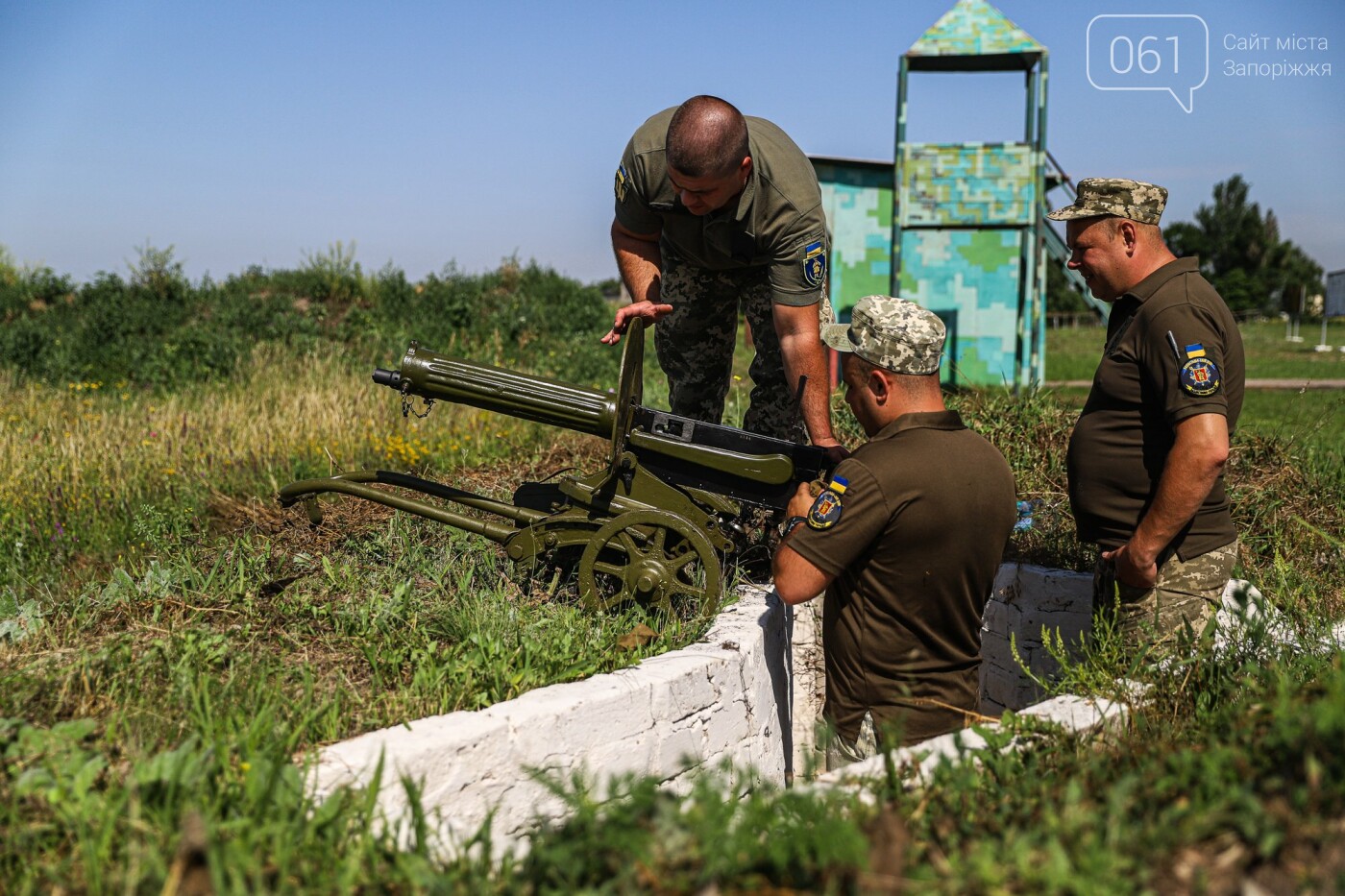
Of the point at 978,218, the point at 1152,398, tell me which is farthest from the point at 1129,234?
the point at 978,218

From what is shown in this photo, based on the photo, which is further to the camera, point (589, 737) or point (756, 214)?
point (756, 214)

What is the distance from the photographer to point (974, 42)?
409 inches

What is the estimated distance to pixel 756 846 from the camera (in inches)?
77.4

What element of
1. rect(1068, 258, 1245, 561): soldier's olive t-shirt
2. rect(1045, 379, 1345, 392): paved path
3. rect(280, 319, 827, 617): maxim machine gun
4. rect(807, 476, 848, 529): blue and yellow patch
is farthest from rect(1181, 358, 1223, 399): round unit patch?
rect(1045, 379, 1345, 392): paved path

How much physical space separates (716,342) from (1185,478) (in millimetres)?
2648

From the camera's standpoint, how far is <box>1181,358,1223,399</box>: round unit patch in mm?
3225

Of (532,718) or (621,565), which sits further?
(621,565)

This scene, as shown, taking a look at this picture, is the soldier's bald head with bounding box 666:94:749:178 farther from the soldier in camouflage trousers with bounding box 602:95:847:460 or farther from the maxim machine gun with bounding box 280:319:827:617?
the maxim machine gun with bounding box 280:319:827:617

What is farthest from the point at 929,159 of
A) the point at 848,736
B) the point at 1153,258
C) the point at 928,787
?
the point at 928,787

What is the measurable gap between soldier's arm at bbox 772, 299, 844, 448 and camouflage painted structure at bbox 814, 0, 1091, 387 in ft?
19.1

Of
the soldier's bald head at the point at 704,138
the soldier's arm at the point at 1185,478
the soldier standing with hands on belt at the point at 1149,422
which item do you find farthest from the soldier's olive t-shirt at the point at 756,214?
the soldier's arm at the point at 1185,478

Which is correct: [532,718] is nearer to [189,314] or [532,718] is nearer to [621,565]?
[621,565]

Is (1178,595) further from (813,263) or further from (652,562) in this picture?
(813,263)

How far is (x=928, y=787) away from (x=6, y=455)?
23.6 ft
